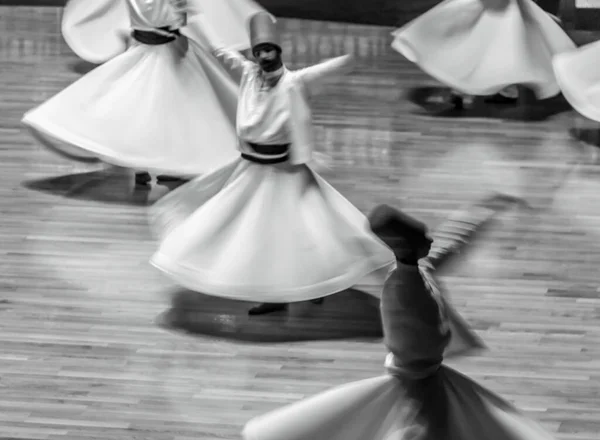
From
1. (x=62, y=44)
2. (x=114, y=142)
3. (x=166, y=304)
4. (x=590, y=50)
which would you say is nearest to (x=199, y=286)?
(x=166, y=304)

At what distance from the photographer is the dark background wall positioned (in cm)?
1021

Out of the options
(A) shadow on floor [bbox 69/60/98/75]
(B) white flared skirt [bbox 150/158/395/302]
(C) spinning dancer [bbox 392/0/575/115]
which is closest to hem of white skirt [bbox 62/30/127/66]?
(A) shadow on floor [bbox 69/60/98/75]

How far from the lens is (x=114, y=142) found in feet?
20.6

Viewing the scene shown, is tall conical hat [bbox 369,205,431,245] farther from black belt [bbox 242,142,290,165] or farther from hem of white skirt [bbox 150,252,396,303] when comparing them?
black belt [bbox 242,142,290,165]

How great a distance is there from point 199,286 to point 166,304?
0.29m

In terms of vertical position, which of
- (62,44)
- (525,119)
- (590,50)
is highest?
(590,50)

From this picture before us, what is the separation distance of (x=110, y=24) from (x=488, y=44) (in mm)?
2339

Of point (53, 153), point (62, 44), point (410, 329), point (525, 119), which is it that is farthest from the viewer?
point (62, 44)

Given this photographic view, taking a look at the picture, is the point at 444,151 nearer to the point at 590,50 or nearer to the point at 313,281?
the point at 590,50

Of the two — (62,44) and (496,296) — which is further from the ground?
(496,296)

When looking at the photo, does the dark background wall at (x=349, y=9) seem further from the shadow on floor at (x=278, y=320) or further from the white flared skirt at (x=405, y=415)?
A: the white flared skirt at (x=405, y=415)

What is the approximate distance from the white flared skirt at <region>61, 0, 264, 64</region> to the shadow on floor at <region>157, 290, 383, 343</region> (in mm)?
3411

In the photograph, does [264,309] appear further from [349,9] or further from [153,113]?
[349,9]

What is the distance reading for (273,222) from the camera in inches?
193
